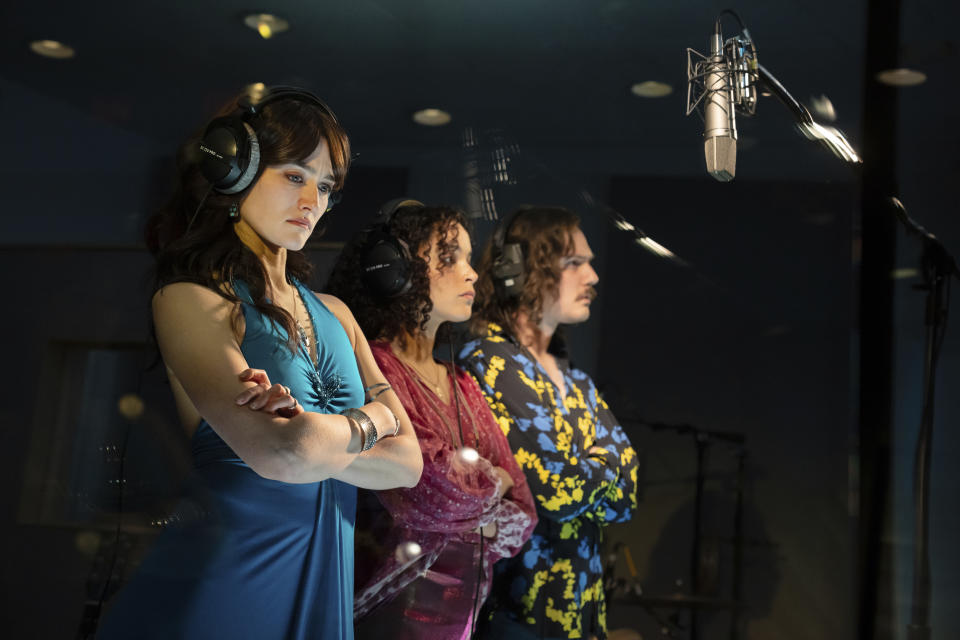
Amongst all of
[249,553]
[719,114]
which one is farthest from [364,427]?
[719,114]

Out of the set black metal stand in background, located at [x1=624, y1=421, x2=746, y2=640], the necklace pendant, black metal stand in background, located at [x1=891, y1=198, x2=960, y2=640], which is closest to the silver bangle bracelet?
the necklace pendant

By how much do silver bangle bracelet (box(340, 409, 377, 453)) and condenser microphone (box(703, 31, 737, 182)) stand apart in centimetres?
103

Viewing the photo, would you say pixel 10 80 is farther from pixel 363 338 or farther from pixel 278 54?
pixel 363 338

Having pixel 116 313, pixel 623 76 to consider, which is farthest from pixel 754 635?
pixel 116 313

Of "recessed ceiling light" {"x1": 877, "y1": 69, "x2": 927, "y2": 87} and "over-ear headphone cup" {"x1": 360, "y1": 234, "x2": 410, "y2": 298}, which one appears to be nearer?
"over-ear headphone cup" {"x1": 360, "y1": 234, "x2": 410, "y2": 298}

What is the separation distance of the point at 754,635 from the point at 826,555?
0.83 feet

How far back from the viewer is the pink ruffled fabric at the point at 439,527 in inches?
63.7

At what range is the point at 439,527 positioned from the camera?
165 centimetres

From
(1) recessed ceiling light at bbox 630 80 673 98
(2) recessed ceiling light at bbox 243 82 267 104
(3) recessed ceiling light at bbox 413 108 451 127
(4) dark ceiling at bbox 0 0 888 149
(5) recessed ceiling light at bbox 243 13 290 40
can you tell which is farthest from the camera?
(1) recessed ceiling light at bbox 630 80 673 98

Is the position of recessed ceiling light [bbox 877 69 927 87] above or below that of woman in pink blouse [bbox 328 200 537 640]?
above

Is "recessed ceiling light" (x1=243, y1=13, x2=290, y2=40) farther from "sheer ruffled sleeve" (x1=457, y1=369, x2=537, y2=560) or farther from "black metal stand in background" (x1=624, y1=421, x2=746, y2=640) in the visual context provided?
"black metal stand in background" (x1=624, y1=421, x2=746, y2=640)

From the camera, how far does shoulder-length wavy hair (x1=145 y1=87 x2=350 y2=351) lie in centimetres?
138

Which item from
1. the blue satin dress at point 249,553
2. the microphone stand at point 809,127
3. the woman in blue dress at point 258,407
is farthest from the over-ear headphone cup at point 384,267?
the microphone stand at point 809,127

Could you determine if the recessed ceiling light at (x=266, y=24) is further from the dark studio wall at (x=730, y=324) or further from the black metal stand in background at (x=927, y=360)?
the black metal stand in background at (x=927, y=360)
